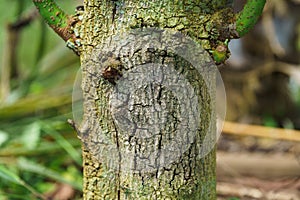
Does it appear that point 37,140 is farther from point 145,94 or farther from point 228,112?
point 228,112

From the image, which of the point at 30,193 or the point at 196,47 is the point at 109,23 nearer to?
the point at 196,47

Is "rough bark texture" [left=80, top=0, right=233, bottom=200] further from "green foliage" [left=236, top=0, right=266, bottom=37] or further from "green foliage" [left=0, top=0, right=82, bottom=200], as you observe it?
"green foliage" [left=0, top=0, right=82, bottom=200]

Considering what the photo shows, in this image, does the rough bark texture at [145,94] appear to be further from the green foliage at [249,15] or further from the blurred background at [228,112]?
the blurred background at [228,112]

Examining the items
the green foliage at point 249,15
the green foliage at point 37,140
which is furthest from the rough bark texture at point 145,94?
the green foliage at point 37,140

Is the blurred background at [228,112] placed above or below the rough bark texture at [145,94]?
above

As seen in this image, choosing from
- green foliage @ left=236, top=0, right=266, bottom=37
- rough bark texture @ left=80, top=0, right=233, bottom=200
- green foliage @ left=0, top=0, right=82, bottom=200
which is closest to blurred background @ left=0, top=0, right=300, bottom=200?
green foliage @ left=0, top=0, right=82, bottom=200

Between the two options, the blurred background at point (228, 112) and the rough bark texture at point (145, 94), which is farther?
the blurred background at point (228, 112)
